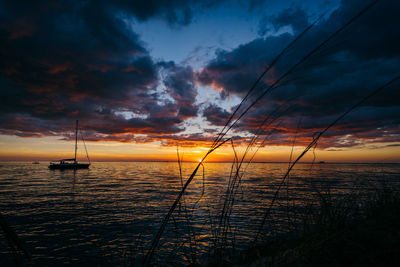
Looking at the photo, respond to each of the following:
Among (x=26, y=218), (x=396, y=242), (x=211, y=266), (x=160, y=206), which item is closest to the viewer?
(x=396, y=242)

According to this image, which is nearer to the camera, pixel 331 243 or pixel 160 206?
pixel 331 243

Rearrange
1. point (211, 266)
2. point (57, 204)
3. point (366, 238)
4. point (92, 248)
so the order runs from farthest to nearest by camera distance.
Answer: point (57, 204), point (92, 248), point (211, 266), point (366, 238)

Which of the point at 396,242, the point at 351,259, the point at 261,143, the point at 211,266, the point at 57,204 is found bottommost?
the point at 57,204

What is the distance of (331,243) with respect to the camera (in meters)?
1.66

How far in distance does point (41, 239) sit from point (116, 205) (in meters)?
5.16

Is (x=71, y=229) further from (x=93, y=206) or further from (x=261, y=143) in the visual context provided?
(x=261, y=143)

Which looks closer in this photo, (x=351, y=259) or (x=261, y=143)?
(x=351, y=259)

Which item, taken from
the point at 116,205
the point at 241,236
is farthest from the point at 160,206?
the point at 241,236

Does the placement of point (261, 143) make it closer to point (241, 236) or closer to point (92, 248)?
point (241, 236)

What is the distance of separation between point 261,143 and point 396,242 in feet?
5.44

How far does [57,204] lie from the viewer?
43.0 ft

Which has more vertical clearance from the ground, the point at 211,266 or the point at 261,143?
the point at 261,143

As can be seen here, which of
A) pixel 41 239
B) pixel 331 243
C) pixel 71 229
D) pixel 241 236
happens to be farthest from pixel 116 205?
pixel 331 243

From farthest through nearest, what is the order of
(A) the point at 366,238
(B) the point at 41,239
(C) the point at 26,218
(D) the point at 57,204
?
(D) the point at 57,204
(C) the point at 26,218
(B) the point at 41,239
(A) the point at 366,238
